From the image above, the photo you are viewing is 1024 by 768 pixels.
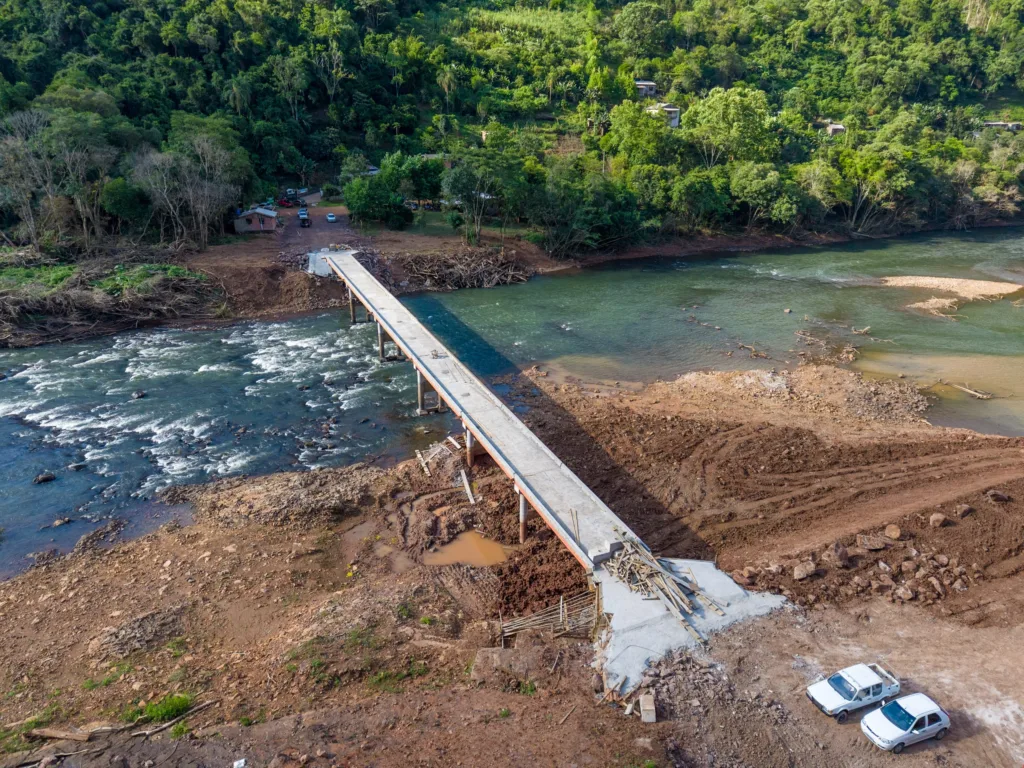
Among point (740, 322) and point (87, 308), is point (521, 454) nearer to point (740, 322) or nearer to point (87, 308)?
point (740, 322)

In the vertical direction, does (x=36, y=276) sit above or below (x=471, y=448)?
above

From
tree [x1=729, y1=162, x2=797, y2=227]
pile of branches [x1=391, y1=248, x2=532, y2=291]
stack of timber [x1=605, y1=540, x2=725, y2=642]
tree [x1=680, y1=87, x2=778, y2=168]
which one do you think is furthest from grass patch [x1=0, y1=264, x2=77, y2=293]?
tree [x1=729, y1=162, x2=797, y2=227]

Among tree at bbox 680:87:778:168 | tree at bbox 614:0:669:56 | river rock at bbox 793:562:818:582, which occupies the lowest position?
river rock at bbox 793:562:818:582

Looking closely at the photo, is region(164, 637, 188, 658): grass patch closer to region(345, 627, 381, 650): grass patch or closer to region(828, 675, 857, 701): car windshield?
region(345, 627, 381, 650): grass patch

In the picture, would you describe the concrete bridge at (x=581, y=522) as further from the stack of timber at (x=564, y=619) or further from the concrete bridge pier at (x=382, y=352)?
the concrete bridge pier at (x=382, y=352)

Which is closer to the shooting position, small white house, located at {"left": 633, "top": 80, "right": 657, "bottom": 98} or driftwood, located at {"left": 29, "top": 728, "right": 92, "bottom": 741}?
driftwood, located at {"left": 29, "top": 728, "right": 92, "bottom": 741}

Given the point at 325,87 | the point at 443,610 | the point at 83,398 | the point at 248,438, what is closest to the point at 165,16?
the point at 325,87

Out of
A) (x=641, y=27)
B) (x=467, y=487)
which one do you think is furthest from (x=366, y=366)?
(x=641, y=27)
